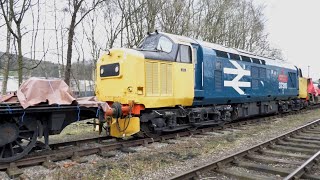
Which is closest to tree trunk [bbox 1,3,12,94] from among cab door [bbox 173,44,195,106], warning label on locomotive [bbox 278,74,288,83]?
cab door [bbox 173,44,195,106]

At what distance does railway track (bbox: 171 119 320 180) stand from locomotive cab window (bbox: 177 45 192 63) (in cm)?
372

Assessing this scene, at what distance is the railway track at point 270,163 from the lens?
615 centimetres

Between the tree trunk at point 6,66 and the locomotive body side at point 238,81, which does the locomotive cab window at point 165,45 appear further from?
the tree trunk at point 6,66

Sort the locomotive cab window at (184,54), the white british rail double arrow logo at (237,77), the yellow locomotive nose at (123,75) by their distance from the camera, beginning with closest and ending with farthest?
the yellow locomotive nose at (123,75)
the locomotive cab window at (184,54)
the white british rail double arrow logo at (237,77)

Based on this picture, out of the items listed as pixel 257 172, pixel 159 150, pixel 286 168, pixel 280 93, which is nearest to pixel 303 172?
pixel 286 168

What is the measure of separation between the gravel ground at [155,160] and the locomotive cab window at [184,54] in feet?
8.47

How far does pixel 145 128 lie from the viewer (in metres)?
10.0

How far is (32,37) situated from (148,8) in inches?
359

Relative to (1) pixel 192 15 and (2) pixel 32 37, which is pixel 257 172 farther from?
(1) pixel 192 15

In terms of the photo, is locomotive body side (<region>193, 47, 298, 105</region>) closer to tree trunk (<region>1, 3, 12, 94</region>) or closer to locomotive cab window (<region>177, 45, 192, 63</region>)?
locomotive cab window (<region>177, 45, 192, 63</region>)

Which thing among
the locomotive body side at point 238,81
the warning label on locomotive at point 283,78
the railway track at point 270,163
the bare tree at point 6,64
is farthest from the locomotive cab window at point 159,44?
the warning label on locomotive at point 283,78

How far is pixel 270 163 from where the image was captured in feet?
23.6

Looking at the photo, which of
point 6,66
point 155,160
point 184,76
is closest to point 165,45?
point 184,76

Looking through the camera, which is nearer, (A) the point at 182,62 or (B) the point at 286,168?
(B) the point at 286,168
